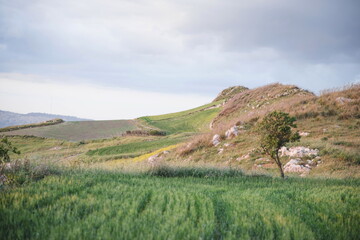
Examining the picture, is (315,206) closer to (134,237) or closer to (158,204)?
(158,204)

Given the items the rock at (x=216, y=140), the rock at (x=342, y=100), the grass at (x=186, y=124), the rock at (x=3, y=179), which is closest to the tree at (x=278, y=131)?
the rock at (x=3, y=179)

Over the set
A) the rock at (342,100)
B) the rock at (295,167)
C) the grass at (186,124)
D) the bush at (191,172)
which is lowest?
the rock at (295,167)

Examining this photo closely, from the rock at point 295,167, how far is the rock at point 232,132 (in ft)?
34.5

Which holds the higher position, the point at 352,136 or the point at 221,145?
the point at 352,136

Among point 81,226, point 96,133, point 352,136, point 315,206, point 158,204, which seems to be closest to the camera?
point 81,226

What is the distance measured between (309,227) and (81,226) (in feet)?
11.5

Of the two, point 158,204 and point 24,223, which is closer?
point 24,223

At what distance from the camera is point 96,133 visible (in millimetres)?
70938

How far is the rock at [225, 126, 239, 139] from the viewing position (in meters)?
25.4

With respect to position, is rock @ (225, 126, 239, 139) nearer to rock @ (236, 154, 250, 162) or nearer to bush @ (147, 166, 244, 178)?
rock @ (236, 154, 250, 162)

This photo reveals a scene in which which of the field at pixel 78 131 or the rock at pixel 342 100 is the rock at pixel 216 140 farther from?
the field at pixel 78 131

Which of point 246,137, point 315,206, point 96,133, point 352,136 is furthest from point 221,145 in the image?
point 96,133

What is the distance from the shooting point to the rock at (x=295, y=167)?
1377 centimetres

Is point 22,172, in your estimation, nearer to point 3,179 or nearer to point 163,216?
point 3,179
